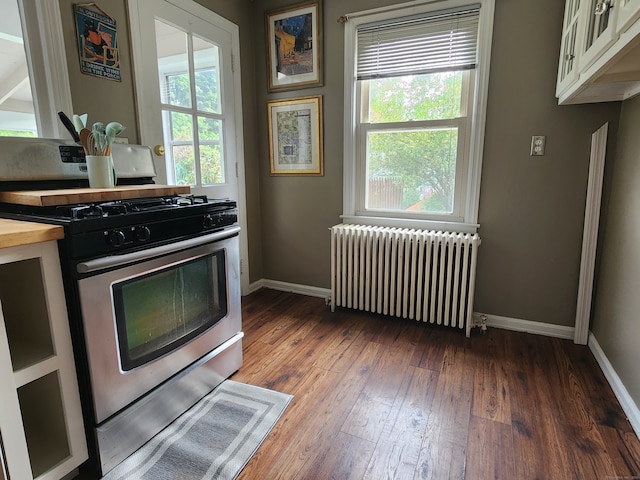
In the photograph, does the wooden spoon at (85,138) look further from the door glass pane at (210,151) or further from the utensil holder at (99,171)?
the door glass pane at (210,151)

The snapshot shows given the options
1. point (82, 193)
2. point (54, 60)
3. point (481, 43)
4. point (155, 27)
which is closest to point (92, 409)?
point (82, 193)

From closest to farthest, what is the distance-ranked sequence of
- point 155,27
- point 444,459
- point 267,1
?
point 444,459
point 155,27
point 267,1

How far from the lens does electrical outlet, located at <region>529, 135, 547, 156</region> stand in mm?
2152

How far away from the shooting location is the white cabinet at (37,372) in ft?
3.39

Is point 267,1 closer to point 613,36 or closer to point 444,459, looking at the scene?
point 613,36

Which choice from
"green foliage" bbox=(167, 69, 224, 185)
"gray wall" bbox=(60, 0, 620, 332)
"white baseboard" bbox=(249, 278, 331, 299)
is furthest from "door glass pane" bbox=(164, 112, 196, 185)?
"white baseboard" bbox=(249, 278, 331, 299)

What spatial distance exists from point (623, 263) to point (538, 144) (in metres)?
0.82

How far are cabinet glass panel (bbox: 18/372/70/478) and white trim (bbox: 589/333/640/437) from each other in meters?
2.21

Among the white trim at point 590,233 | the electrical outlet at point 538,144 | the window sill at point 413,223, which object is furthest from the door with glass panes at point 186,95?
the white trim at point 590,233

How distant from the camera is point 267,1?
278 centimetres

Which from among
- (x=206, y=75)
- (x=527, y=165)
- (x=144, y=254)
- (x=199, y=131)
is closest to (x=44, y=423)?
(x=144, y=254)

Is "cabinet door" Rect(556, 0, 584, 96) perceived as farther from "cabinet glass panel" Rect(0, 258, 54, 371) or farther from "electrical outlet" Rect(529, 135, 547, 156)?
"cabinet glass panel" Rect(0, 258, 54, 371)

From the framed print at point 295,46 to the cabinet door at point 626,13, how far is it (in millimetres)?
1882

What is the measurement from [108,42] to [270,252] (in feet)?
6.26
